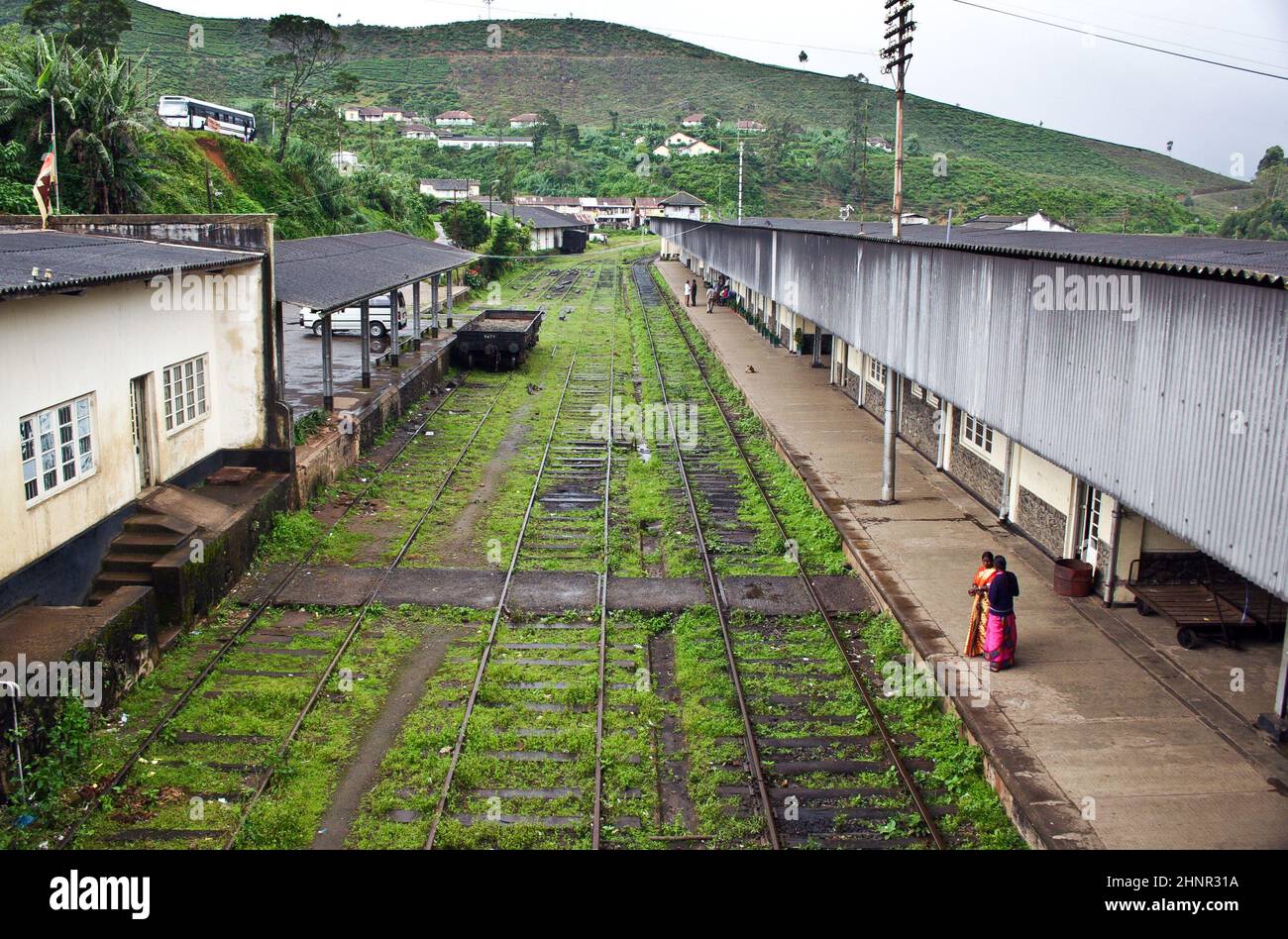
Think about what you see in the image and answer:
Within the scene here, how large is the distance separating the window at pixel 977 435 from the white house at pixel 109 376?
11.4m

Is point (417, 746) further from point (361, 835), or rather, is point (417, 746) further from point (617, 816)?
point (617, 816)

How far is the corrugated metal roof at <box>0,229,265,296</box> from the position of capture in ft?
35.7

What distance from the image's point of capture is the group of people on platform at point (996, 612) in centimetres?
1086

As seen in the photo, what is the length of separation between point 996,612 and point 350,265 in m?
18.4

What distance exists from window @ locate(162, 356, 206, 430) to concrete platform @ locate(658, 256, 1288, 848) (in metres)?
9.62

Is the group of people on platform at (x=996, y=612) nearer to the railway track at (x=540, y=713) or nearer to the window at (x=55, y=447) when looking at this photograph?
the railway track at (x=540, y=713)

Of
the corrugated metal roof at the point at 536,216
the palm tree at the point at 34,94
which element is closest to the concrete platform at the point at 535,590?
the palm tree at the point at 34,94

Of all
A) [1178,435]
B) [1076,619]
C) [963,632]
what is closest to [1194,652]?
[1076,619]

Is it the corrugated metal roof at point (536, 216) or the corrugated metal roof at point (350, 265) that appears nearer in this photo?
the corrugated metal roof at point (350, 265)

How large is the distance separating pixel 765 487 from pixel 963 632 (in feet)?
25.5

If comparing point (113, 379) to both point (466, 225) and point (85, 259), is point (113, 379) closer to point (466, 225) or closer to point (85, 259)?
point (85, 259)

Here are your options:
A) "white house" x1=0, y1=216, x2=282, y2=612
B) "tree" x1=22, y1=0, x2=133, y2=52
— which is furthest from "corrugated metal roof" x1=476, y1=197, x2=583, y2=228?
"white house" x1=0, y1=216, x2=282, y2=612

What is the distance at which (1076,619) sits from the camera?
12.4 m

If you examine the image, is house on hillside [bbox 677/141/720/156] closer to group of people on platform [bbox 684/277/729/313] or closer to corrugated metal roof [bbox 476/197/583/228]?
corrugated metal roof [bbox 476/197/583/228]
